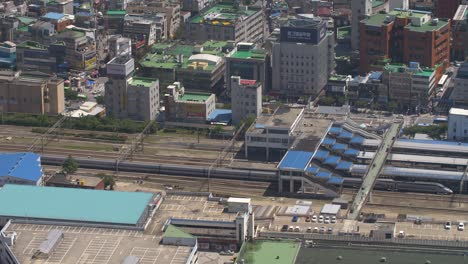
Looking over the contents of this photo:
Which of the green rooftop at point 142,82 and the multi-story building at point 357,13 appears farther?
the multi-story building at point 357,13

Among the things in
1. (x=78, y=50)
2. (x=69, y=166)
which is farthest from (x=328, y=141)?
(x=78, y=50)

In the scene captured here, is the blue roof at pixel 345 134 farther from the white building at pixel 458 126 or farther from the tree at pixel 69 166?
the tree at pixel 69 166

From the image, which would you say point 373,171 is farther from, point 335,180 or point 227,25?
→ point 227,25

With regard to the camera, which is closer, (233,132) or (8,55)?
(233,132)

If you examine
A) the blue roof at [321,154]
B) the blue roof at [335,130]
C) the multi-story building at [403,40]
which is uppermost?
the multi-story building at [403,40]

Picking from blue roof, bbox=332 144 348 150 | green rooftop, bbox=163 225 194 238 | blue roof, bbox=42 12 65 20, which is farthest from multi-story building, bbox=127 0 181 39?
green rooftop, bbox=163 225 194 238

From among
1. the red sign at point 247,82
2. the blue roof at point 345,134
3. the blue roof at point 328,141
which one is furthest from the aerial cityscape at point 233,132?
the red sign at point 247,82

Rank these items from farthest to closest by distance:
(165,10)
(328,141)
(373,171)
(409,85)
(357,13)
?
(165,10), (357,13), (409,85), (328,141), (373,171)
